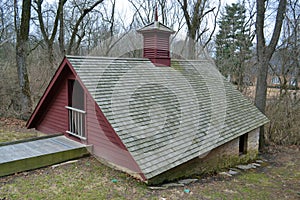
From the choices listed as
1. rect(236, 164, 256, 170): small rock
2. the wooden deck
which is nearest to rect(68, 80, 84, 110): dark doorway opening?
the wooden deck

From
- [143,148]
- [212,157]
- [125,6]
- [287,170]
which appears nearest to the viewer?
[143,148]

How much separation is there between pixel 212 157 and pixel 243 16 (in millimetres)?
15473

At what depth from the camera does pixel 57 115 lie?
873 cm

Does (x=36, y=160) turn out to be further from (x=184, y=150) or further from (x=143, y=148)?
(x=184, y=150)

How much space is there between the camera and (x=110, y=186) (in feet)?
18.4

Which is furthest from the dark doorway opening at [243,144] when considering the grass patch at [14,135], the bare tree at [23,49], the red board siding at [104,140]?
the bare tree at [23,49]

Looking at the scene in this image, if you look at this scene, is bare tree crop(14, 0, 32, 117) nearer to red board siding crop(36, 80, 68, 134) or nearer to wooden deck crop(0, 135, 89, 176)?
red board siding crop(36, 80, 68, 134)

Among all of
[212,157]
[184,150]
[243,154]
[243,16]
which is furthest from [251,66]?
[184,150]

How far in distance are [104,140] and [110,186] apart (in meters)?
1.49

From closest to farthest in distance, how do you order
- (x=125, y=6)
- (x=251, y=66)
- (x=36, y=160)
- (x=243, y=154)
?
(x=36, y=160), (x=243, y=154), (x=251, y=66), (x=125, y=6)

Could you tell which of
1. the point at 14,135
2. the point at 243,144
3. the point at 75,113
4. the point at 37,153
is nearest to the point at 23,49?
the point at 14,135

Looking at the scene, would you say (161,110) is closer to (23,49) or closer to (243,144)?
(243,144)

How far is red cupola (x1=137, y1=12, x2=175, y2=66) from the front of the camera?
10.1 meters

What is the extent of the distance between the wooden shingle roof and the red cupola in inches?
17.3
